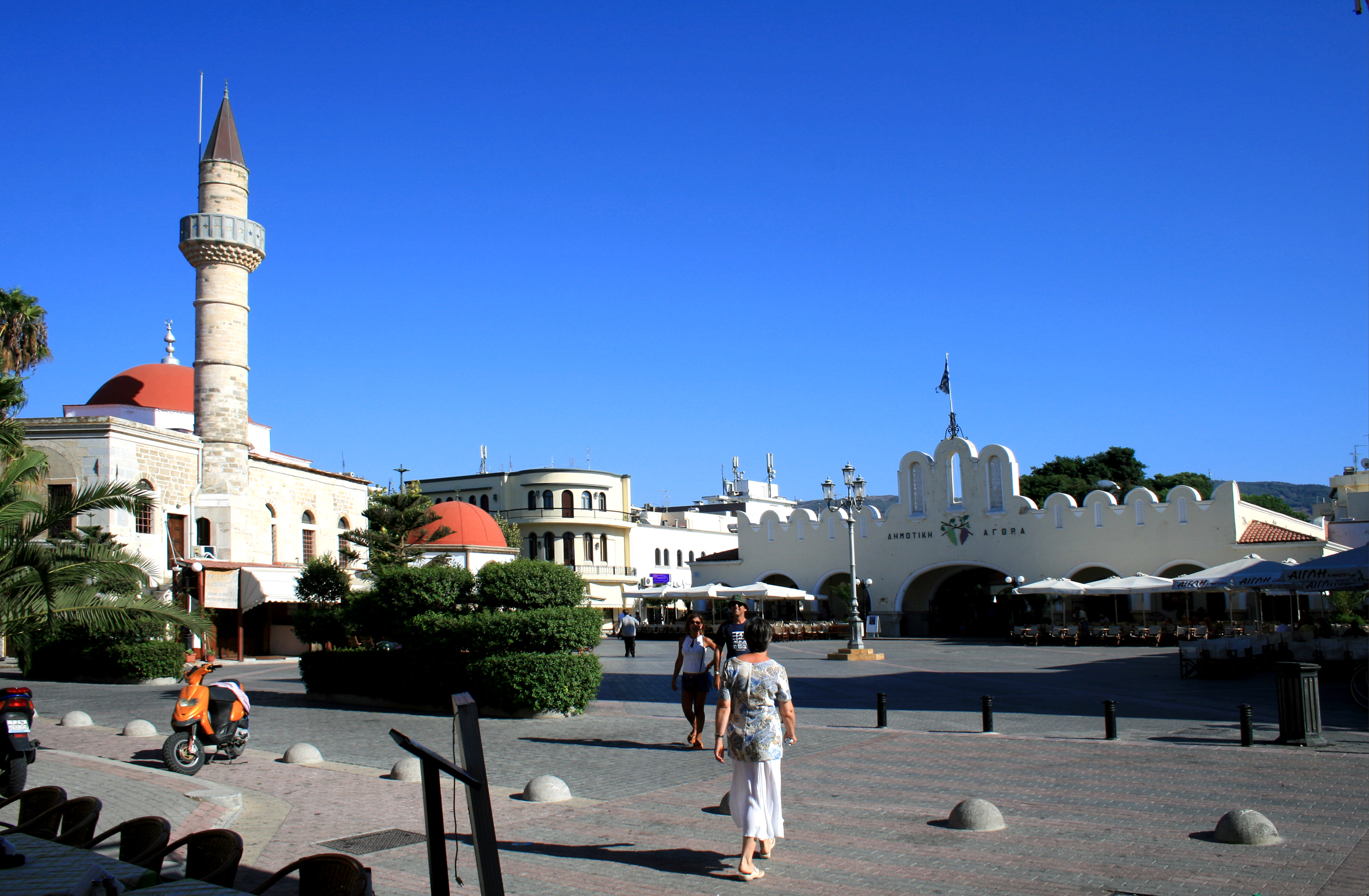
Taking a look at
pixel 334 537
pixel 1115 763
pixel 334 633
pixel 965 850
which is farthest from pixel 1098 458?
pixel 965 850

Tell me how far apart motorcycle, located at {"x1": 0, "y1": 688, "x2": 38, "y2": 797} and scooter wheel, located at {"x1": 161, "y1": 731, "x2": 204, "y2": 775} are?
132 centimetres

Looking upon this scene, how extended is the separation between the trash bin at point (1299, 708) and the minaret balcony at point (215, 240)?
2963 centimetres

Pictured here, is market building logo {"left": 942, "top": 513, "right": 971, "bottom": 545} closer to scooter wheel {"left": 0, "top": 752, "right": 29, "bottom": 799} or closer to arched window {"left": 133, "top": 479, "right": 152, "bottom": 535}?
arched window {"left": 133, "top": 479, "right": 152, "bottom": 535}

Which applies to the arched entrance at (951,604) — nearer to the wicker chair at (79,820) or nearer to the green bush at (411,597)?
the green bush at (411,597)

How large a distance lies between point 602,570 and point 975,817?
163ft

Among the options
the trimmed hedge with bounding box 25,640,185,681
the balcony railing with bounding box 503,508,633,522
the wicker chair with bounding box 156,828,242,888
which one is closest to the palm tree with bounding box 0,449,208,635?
the trimmed hedge with bounding box 25,640,185,681

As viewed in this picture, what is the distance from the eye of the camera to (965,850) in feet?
22.7

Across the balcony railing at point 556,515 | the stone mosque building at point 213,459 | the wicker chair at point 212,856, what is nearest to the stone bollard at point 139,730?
the wicker chair at point 212,856

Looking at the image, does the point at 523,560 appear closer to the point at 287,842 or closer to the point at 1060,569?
the point at 287,842

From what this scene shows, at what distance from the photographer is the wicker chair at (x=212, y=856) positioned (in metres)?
4.09

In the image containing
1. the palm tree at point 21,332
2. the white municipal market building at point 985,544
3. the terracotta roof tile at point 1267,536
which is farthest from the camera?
the white municipal market building at point 985,544

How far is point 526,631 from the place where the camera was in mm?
15477

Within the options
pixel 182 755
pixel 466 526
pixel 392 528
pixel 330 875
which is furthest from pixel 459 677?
pixel 466 526

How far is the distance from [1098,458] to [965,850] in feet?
198
